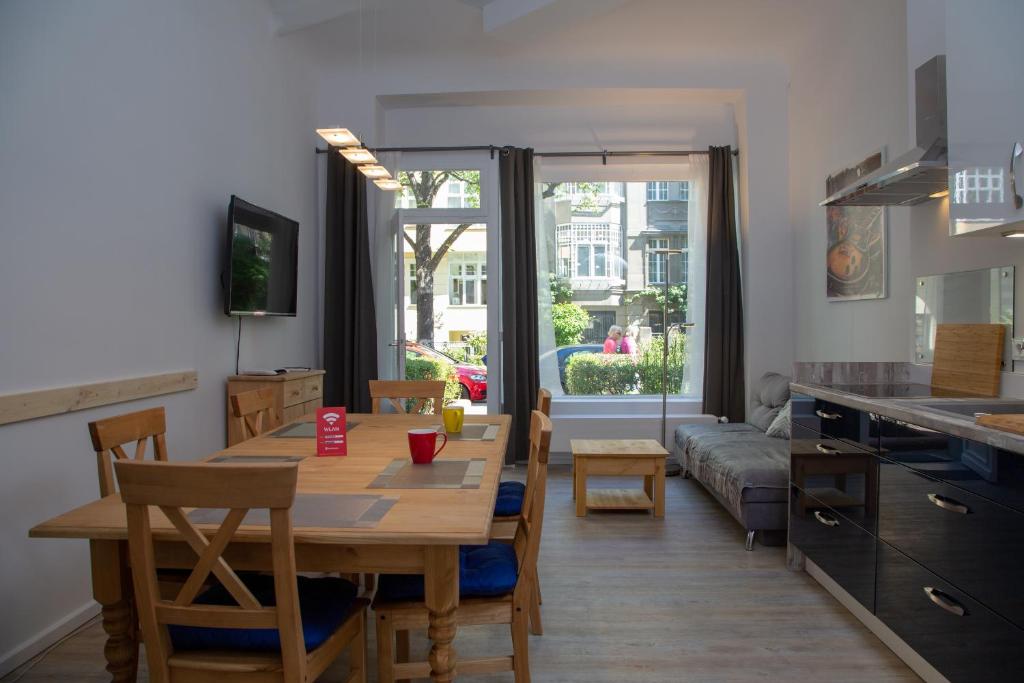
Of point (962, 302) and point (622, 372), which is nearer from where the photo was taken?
point (962, 302)

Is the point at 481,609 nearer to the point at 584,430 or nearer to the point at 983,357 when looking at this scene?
the point at 983,357

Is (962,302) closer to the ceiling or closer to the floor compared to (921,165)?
closer to the floor

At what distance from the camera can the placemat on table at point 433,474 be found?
73.9 inches

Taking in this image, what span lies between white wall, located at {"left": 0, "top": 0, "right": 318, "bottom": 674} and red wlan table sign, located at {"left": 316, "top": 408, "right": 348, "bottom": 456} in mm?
1170

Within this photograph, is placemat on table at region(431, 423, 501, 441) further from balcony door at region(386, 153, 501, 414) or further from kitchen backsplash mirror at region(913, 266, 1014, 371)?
balcony door at region(386, 153, 501, 414)

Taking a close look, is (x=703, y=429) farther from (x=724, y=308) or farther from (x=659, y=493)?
(x=724, y=308)

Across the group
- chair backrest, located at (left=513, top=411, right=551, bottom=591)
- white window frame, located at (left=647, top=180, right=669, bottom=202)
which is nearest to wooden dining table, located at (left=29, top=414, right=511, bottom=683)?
chair backrest, located at (left=513, top=411, right=551, bottom=591)

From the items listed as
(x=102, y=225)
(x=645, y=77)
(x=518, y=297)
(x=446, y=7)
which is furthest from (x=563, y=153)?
(x=102, y=225)

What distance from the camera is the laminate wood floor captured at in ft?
7.65

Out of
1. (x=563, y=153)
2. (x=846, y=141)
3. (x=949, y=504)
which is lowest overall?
(x=949, y=504)

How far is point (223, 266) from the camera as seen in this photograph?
156 inches

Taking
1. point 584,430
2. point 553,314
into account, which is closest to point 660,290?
point 553,314

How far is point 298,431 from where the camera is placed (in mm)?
2754

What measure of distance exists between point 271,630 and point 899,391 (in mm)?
2606
